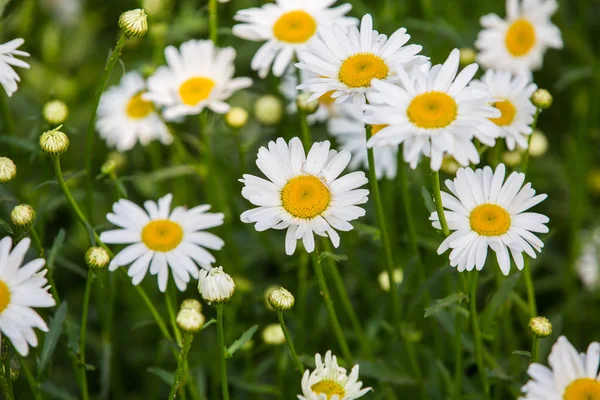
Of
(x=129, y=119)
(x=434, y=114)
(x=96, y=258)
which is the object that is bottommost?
(x=129, y=119)

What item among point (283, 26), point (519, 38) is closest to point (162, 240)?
point (283, 26)

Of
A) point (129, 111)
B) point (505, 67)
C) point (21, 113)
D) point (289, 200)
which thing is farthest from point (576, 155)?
point (21, 113)

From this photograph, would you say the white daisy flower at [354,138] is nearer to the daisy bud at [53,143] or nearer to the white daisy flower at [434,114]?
the white daisy flower at [434,114]

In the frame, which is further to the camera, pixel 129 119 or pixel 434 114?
pixel 129 119

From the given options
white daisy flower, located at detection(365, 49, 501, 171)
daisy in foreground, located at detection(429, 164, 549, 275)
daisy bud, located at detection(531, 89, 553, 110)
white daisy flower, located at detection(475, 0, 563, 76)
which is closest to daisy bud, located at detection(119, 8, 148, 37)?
white daisy flower, located at detection(365, 49, 501, 171)

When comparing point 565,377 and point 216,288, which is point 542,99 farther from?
point 216,288

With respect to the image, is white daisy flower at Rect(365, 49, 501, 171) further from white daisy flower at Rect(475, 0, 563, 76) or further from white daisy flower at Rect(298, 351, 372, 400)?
white daisy flower at Rect(475, 0, 563, 76)

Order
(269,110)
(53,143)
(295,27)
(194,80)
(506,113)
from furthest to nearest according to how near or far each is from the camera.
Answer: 1. (269,110)
2. (194,80)
3. (295,27)
4. (506,113)
5. (53,143)
